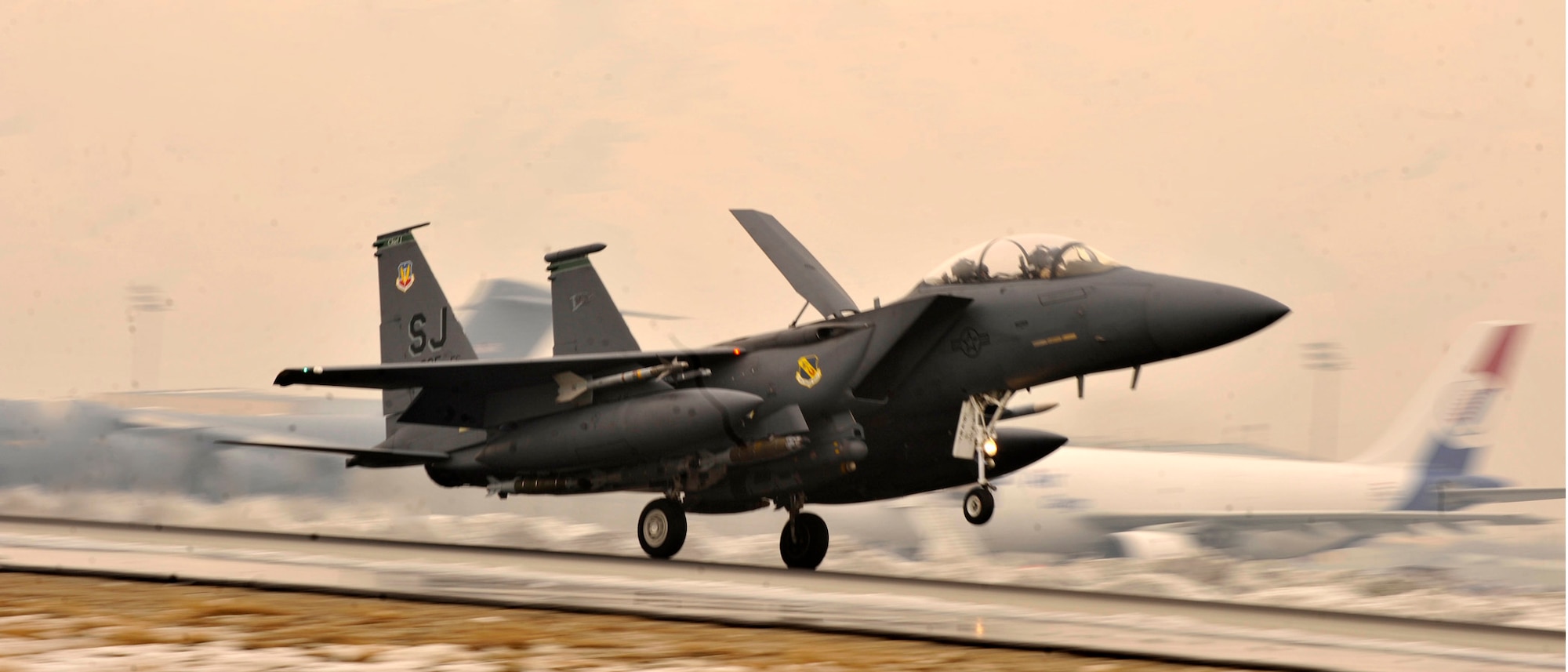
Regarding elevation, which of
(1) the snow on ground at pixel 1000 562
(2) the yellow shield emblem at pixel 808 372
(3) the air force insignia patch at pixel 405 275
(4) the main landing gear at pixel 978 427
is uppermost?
(3) the air force insignia patch at pixel 405 275

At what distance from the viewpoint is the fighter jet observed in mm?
13938

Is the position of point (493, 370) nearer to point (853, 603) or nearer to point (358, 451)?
point (358, 451)

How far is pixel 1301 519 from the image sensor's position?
23.7 metres

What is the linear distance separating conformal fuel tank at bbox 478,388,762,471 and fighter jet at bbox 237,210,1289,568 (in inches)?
0.9

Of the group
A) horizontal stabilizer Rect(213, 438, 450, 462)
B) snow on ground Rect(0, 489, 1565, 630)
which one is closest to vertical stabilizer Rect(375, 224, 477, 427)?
horizontal stabilizer Rect(213, 438, 450, 462)

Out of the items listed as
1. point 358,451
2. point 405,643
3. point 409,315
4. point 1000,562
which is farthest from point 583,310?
point 405,643

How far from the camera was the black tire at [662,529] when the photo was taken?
16.3m

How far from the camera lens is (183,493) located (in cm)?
2578

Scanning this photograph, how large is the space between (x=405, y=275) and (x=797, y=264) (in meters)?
5.99

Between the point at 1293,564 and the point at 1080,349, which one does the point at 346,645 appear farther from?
the point at 1293,564

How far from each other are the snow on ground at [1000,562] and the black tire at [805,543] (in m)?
3.33

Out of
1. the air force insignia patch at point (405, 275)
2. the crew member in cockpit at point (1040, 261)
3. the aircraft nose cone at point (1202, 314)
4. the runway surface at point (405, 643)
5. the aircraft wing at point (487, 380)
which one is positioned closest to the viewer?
the runway surface at point (405, 643)

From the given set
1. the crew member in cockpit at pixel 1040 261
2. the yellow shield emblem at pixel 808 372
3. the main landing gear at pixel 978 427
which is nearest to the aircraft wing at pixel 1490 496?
the main landing gear at pixel 978 427

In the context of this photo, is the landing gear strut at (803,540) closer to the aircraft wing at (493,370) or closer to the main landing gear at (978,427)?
the aircraft wing at (493,370)
